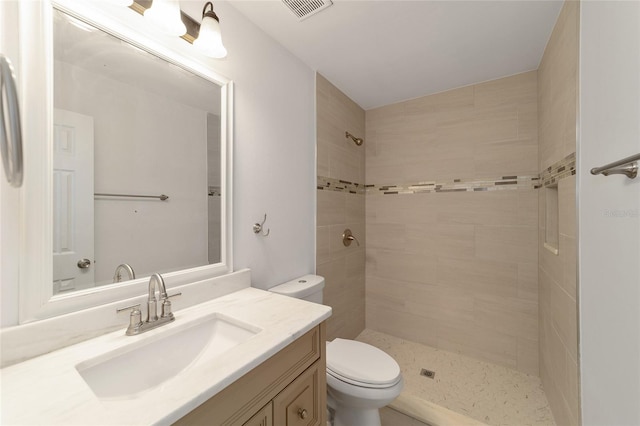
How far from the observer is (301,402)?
884mm

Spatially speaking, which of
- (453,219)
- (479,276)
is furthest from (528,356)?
(453,219)

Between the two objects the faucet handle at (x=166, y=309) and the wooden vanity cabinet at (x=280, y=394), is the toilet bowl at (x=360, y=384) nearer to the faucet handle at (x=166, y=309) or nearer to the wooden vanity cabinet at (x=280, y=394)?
the wooden vanity cabinet at (x=280, y=394)

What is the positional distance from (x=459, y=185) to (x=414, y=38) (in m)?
1.16

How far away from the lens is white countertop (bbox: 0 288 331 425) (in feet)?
1.63

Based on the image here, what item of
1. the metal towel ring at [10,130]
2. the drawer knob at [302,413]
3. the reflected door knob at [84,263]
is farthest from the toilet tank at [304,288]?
the metal towel ring at [10,130]

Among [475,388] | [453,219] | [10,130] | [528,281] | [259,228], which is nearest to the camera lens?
[10,130]

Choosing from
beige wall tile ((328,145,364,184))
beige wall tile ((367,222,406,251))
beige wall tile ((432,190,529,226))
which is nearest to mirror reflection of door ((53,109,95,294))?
beige wall tile ((328,145,364,184))

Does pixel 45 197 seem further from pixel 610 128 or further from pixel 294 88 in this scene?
pixel 610 128

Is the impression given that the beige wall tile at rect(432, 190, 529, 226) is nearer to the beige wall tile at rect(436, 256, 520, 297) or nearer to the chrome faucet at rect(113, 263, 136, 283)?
the beige wall tile at rect(436, 256, 520, 297)

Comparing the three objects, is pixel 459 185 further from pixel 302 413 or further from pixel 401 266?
pixel 302 413

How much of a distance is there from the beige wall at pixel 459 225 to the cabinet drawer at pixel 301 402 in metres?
1.56

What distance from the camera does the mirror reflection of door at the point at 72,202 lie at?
2.56 ft

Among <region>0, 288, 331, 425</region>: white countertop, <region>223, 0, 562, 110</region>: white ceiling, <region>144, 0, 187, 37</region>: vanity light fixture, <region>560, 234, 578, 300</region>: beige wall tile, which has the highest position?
<region>223, 0, 562, 110</region>: white ceiling

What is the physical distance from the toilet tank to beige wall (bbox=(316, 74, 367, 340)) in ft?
0.77
